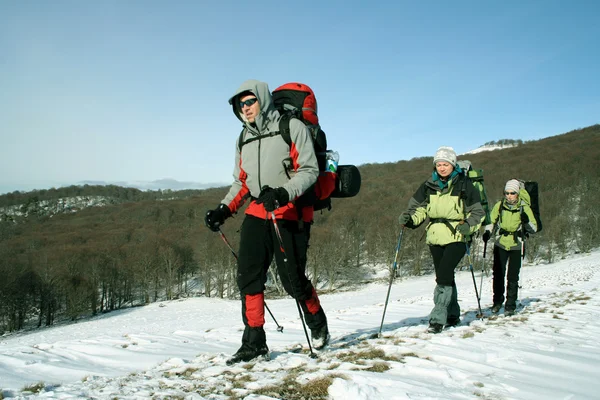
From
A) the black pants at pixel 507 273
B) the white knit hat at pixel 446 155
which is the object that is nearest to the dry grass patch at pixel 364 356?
the white knit hat at pixel 446 155

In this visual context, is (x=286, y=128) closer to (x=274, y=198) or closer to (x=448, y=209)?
(x=274, y=198)

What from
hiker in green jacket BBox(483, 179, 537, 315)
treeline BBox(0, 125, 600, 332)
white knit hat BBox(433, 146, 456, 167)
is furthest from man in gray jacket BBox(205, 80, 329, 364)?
treeline BBox(0, 125, 600, 332)

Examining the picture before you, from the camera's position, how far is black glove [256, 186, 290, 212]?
11.4 feet

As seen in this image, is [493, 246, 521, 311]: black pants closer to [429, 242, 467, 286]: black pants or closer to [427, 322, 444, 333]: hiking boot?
[429, 242, 467, 286]: black pants

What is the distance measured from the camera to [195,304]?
152ft

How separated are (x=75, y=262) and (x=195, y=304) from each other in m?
31.2

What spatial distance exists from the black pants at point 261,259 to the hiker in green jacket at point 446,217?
2311 mm

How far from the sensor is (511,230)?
24.9 ft

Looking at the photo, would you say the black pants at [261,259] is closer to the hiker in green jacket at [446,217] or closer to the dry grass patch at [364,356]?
the dry grass patch at [364,356]

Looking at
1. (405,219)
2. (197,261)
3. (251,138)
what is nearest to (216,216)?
(251,138)

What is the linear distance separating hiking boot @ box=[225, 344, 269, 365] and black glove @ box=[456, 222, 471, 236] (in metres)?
3.23

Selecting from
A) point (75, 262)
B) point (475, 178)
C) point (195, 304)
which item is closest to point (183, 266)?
point (75, 262)

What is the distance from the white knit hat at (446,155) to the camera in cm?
557

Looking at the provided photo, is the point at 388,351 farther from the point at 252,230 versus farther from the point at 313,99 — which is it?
the point at 313,99
